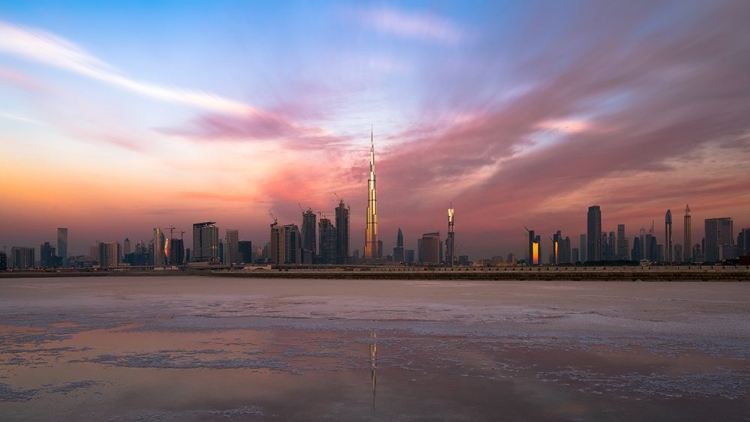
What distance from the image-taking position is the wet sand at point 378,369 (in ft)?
42.2

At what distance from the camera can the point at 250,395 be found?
14242 mm

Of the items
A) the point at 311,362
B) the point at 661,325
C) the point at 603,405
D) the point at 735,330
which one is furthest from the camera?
the point at 661,325

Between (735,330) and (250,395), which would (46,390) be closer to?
(250,395)

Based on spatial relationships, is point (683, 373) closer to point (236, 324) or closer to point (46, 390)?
point (46, 390)

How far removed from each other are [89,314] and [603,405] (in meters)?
32.9

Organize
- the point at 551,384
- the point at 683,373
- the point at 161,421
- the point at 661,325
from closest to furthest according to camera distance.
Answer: the point at 161,421, the point at 551,384, the point at 683,373, the point at 661,325

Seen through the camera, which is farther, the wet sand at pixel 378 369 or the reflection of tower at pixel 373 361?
the reflection of tower at pixel 373 361

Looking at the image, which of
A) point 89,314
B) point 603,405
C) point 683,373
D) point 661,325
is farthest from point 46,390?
point 661,325

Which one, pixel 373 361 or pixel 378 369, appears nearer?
pixel 378 369

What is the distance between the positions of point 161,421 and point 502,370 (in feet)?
31.7

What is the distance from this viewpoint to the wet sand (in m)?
12.9

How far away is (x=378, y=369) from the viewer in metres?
17.4

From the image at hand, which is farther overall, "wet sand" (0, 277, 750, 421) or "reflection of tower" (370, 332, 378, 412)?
"reflection of tower" (370, 332, 378, 412)

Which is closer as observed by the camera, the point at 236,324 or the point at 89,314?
the point at 236,324
